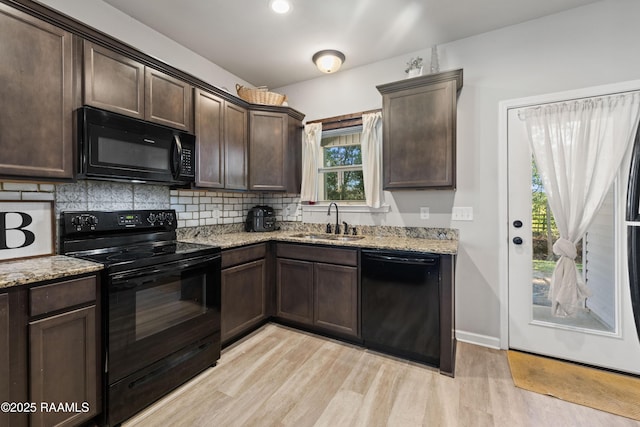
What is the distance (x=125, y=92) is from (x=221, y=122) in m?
0.87

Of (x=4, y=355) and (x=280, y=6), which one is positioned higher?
(x=280, y=6)

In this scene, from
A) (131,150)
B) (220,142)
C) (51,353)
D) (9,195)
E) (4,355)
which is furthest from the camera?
(220,142)

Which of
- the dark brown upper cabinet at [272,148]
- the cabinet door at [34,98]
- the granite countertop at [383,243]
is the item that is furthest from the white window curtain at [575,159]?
the cabinet door at [34,98]

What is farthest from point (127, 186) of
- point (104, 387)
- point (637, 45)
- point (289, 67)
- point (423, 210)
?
point (637, 45)

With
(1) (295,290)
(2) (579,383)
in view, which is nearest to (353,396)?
(1) (295,290)

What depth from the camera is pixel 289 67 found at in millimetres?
3180

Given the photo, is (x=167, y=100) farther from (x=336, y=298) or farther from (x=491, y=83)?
(x=491, y=83)

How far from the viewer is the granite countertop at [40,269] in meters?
1.29

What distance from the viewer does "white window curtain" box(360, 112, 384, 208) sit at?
9.81 feet

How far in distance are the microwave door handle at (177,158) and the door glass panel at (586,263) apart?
9.73 feet

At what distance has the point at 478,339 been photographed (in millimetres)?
2600

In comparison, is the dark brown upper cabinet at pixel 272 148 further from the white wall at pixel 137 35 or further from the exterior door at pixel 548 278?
the exterior door at pixel 548 278

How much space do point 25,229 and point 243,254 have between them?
1.44 meters

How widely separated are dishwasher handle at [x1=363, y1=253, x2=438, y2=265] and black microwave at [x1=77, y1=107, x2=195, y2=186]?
171cm
